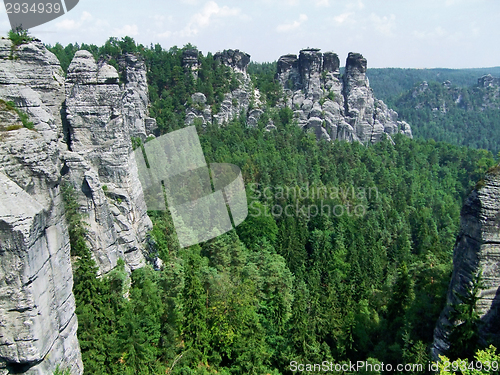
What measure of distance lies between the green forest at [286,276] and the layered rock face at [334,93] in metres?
11.7

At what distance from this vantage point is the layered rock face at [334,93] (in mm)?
74688

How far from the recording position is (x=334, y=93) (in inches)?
3027

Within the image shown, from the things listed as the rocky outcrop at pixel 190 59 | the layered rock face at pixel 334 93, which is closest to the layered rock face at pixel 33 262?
the rocky outcrop at pixel 190 59

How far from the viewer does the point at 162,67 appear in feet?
232

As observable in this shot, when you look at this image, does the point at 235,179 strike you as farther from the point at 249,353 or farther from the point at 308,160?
the point at 249,353

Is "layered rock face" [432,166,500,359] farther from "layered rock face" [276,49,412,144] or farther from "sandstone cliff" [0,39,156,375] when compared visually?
"layered rock face" [276,49,412,144]

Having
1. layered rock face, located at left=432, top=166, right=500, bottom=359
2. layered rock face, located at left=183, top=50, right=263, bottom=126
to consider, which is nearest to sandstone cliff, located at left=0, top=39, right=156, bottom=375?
layered rock face, located at left=432, top=166, right=500, bottom=359

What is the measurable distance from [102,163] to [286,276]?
14.8 m

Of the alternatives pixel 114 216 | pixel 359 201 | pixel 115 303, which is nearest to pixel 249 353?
pixel 115 303

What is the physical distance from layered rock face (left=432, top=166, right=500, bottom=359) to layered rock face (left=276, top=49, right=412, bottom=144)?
57.3m

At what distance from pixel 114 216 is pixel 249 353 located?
11.0 metres

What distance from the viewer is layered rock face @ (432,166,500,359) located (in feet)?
54.1

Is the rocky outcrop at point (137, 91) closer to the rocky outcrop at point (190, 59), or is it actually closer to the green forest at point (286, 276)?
the green forest at point (286, 276)

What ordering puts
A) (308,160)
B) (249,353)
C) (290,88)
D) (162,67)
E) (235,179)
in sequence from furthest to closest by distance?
1. (290,88)
2. (162,67)
3. (308,160)
4. (235,179)
5. (249,353)
